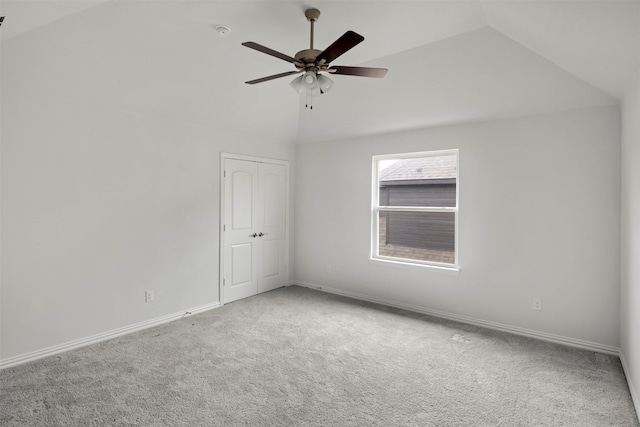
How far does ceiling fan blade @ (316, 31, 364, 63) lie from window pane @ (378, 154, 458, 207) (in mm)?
2395

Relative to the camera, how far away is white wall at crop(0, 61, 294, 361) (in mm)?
2762

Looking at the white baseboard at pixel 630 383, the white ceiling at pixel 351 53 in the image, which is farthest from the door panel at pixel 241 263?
the white baseboard at pixel 630 383

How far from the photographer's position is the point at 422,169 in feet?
14.0

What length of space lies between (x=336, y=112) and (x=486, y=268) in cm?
261

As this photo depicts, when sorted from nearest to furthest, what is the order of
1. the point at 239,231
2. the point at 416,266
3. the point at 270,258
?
the point at 416,266 < the point at 239,231 < the point at 270,258

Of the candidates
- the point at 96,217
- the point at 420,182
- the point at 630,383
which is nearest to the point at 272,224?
the point at 420,182

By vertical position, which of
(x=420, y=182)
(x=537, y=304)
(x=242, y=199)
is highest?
(x=420, y=182)

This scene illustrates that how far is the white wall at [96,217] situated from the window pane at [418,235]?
234 centimetres

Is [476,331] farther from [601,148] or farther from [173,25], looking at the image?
[173,25]

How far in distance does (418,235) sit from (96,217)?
3689 mm

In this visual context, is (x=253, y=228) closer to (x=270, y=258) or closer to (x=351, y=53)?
(x=270, y=258)

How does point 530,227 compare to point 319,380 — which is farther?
point 530,227

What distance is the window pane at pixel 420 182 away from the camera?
408 cm

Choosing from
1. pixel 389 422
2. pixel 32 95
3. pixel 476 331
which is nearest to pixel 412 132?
pixel 476 331
